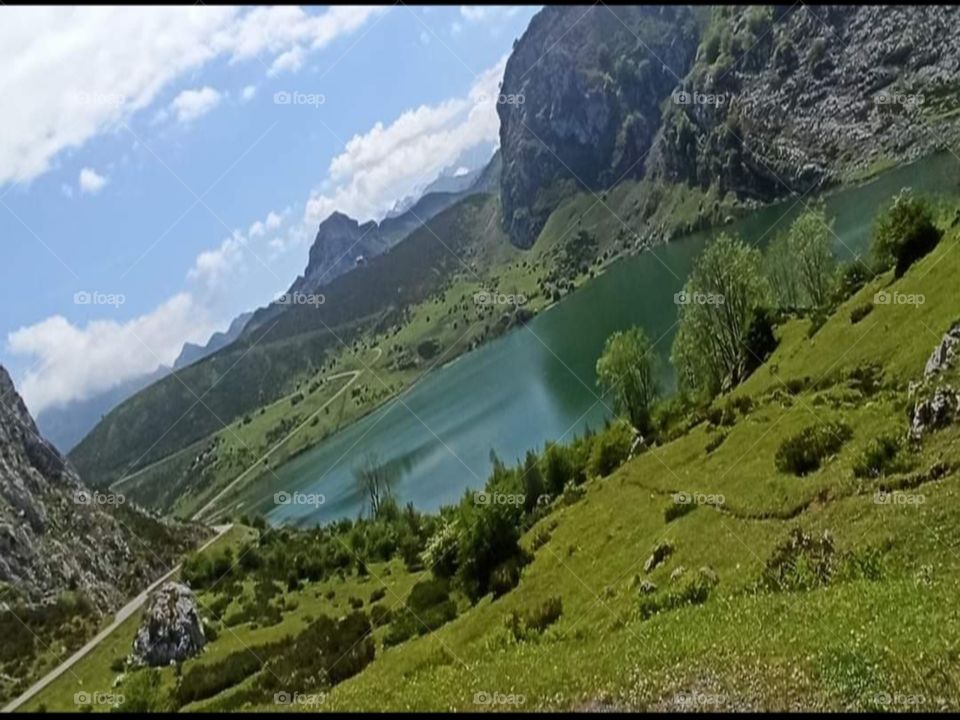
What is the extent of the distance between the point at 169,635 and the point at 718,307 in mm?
65013

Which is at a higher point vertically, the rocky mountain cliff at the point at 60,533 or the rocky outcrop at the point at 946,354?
the rocky mountain cliff at the point at 60,533

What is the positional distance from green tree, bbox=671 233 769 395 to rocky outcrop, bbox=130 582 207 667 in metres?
55.5

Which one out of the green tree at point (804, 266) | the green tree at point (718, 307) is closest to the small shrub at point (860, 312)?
the green tree at point (718, 307)

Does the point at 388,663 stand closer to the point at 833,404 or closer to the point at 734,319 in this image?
the point at 833,404

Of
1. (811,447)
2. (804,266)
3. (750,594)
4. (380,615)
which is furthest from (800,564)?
(804,266)

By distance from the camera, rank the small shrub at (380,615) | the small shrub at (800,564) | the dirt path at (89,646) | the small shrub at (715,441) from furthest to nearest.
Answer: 1. the dirt path at (89,646)
2. the small shrub at (380,615)
3. the small shrub at (715,441)
4. the small shrub at (800,564)

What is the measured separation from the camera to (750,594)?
23250 mm

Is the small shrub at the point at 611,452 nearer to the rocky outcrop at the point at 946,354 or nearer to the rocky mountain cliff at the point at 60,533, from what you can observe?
the rocky outcrop at the point at 946,354

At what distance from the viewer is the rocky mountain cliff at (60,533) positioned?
10431 centimetres

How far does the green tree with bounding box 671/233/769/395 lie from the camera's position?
8569 centimetres

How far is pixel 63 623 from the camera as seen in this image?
3888 inches

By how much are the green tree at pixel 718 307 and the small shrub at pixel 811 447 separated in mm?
48350

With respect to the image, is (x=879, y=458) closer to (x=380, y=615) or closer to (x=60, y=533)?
(x=380, y=615)

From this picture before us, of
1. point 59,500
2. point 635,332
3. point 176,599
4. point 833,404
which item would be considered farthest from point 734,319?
point 59,500
